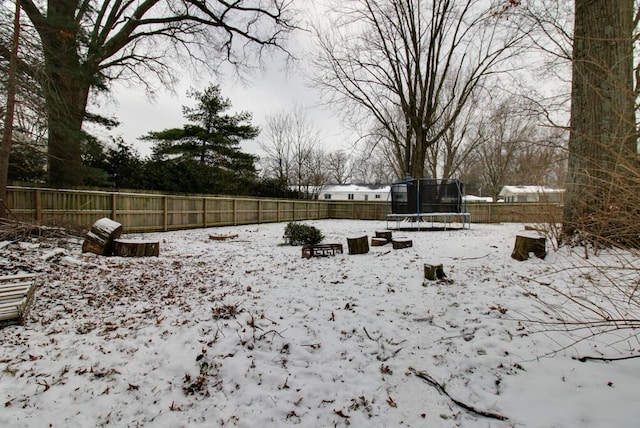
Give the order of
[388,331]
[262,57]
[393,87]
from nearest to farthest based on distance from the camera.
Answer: [388,331] < [262,57] < [393,87]

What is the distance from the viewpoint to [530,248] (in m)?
4.29

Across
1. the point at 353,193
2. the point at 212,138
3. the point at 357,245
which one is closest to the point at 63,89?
the point at 357,245

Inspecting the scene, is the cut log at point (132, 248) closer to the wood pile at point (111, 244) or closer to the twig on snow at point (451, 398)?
the wood pile at point (111, 244)

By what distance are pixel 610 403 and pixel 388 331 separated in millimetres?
1453

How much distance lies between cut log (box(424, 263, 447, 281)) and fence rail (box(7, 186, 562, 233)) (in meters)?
1.95

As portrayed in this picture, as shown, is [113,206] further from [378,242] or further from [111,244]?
[378,242]

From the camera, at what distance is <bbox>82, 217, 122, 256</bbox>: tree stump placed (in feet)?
16.3

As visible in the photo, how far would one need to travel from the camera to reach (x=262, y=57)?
1184cm

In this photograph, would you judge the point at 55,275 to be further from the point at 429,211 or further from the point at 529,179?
the point at 429,211

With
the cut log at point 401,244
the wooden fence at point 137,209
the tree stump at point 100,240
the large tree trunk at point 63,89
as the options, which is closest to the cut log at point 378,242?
the cut log at point 401,244

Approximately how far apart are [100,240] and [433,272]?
541 cm

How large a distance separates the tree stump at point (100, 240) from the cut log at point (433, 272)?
5261 millimetres

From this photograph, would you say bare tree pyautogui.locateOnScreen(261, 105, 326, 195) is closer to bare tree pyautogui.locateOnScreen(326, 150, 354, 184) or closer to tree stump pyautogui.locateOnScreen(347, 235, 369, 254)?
bare tree pyautogui.locateOnScreen(326, 150, 354, 184)

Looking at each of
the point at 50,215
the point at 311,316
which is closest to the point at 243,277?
the point at 311,316
